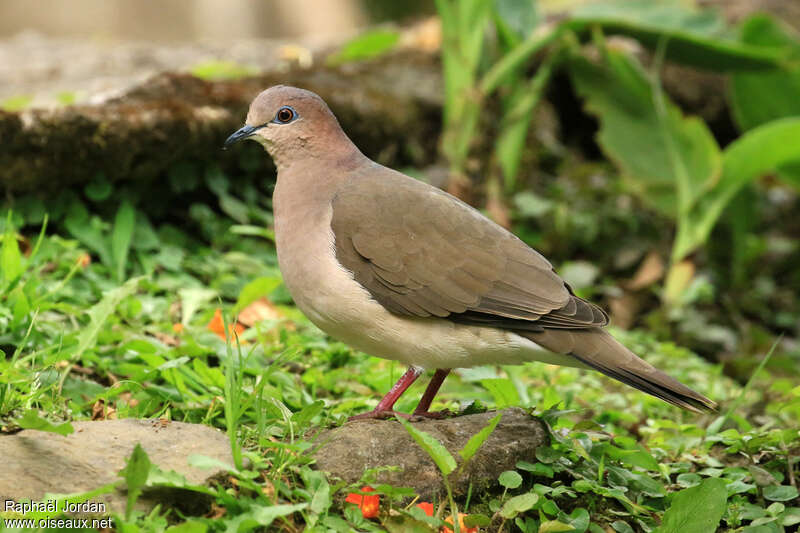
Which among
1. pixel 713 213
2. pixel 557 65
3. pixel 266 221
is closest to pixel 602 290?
pixel 713 213

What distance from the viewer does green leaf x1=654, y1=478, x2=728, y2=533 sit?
3.00 m

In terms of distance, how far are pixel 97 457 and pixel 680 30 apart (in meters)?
5.23

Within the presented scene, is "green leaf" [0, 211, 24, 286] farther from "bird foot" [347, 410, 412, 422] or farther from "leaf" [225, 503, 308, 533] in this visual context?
"leaf" [225, 503, 308, 533]

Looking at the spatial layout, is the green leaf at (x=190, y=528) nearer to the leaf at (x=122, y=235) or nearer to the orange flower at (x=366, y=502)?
the orange flower at (x=366, y=502)

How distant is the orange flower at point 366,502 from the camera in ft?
9.46

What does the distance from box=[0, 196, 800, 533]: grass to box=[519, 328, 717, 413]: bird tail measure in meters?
0.25

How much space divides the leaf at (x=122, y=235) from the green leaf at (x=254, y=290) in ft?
2.46

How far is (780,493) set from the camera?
3.40 meters

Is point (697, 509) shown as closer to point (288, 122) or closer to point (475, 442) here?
point (475, 442)

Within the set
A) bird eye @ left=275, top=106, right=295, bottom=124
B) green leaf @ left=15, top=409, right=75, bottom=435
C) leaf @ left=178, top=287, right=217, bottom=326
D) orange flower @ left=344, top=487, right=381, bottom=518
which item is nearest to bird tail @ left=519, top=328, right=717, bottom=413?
orange flower @ left=344, top=487, right=381, bottom=518

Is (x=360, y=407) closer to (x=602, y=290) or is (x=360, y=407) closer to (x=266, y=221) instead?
(x=266, y=221)

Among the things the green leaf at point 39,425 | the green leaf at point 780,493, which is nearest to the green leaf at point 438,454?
the green leaf at point 39,425

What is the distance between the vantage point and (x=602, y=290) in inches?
263

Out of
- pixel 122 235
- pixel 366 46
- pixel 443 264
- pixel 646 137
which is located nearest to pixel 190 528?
pixel 443 264
